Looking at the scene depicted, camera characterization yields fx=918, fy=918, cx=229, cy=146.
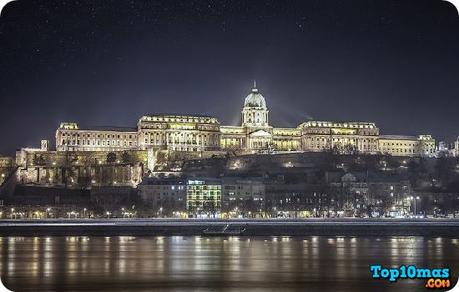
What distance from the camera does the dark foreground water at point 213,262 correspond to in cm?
1562

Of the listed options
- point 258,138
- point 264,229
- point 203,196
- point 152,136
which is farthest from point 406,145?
point 264,229

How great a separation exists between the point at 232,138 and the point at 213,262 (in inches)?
1604

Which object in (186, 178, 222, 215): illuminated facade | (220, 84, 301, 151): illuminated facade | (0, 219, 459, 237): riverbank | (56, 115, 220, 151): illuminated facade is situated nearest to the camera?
(0, 219, 459, 237): riverbank

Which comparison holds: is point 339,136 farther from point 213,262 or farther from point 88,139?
point 213,262

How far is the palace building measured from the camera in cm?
5572

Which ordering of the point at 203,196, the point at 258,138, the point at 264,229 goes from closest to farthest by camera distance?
1. the point at 264,229
2. the point at 203,196
3. the point at 258,138

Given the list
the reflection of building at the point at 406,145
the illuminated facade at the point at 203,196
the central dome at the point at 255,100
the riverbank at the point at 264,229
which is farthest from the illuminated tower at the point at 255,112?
the riverbank at the point at 264,229

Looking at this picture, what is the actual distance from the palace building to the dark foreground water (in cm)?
3016

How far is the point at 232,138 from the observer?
5975 centimetres

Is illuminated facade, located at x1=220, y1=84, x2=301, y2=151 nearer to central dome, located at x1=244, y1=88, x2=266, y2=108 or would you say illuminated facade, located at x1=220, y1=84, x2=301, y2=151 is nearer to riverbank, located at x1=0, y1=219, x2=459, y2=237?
central dome, located at x1=244, y1=88, x2=266, y2=108

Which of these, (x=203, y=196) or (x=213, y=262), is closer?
(x=213, y=262)

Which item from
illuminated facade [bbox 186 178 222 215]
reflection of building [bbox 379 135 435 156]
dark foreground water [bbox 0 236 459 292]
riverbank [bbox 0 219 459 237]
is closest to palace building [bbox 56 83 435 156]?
reflection of building [bbox 379 135 435 156]

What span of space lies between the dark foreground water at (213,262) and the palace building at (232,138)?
30.2 m

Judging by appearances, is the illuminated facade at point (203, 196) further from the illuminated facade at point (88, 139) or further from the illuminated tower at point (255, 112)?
the illuminated tower at point (255, 112)
